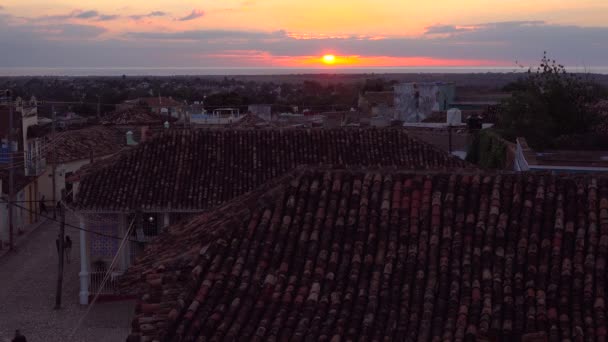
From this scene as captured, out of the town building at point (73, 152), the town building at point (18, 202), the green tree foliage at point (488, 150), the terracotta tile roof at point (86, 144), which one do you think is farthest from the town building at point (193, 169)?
the terracotta tile roof at point (86, 144)

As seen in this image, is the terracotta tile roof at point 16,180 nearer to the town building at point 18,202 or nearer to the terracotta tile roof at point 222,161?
the town building at point 18,202

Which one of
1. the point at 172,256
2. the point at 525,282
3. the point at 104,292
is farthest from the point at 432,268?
the point at 104,292

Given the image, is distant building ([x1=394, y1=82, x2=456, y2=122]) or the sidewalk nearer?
the sidewalk

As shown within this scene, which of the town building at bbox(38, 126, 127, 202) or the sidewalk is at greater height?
the town building at bbox(38, 126, 127, 202)

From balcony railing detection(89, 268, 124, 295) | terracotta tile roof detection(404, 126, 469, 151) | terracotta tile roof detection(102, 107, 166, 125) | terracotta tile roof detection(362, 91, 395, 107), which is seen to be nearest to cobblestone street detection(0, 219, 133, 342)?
balcony railing detection(89, 268, 124, 295)

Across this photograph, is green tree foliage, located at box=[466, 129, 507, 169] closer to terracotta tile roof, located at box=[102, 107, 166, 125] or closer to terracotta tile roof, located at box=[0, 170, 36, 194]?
terracotta tile roof, located at box=[0, 170, 36, 194]

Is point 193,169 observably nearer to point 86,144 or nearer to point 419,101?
point 86,144
